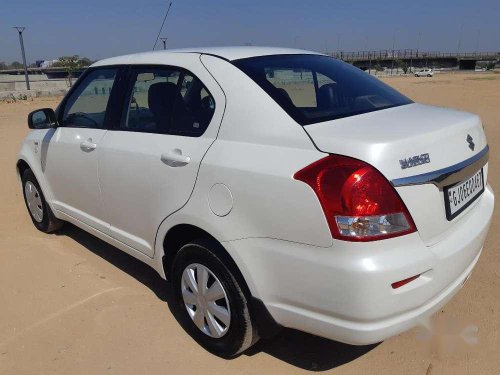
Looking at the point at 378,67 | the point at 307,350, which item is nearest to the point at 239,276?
the point at 307,350

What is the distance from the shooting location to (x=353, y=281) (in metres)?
1.99

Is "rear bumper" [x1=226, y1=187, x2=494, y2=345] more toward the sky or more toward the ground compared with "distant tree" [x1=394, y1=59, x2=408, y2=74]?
more toward the sky

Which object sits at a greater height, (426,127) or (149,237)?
(426,127)

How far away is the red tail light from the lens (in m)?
1.99

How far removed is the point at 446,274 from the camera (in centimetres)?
223

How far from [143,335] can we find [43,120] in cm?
216

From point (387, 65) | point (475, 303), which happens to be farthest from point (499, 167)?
point (387, 65)

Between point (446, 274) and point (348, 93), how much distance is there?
47.6 inches

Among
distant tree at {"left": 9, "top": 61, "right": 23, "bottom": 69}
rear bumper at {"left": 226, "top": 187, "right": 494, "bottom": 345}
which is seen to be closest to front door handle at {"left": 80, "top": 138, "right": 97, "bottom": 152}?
rear bumper at {"left": 226, "top": 187, "right": 494, "bottom": 345}

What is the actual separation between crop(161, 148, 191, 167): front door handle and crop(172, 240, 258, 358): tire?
0.45m

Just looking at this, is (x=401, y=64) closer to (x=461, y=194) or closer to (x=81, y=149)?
(x=81, y=149)

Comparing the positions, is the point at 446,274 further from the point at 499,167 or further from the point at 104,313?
the point at 499,167

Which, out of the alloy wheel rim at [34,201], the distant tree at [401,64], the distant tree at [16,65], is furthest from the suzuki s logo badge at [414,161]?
the distant tree at [16,65]

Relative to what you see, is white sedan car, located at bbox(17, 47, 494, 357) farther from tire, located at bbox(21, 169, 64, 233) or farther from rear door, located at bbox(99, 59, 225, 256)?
tire, located at bbox(21, 169, 64, 233)
